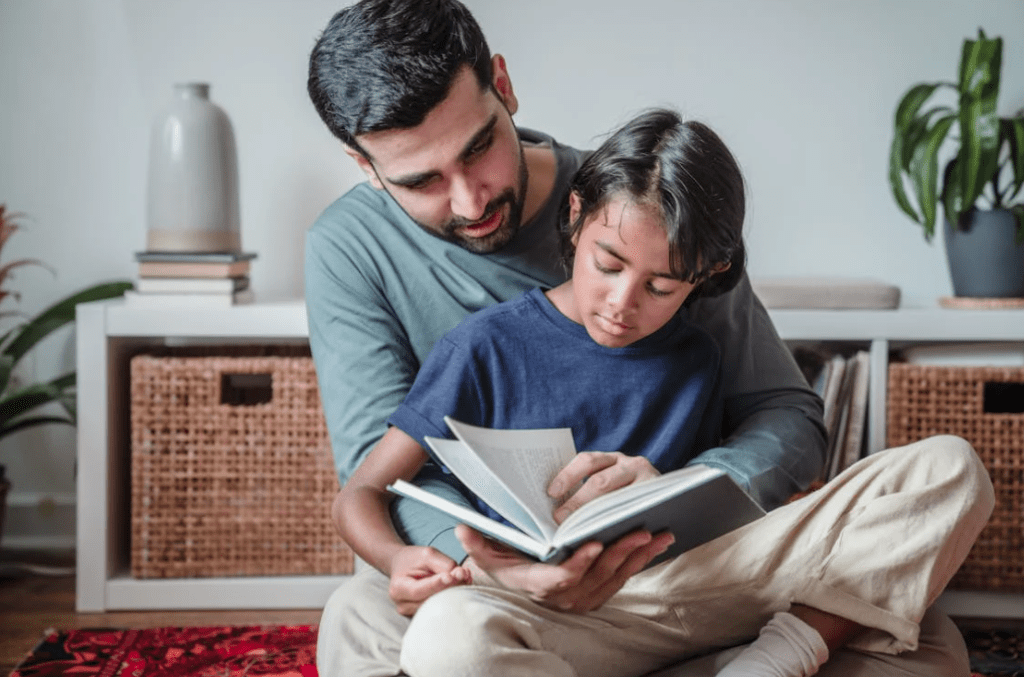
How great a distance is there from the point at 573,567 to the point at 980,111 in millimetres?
1411

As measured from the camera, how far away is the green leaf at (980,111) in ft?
6.69

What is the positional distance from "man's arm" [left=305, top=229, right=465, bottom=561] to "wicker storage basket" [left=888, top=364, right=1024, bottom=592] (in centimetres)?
103

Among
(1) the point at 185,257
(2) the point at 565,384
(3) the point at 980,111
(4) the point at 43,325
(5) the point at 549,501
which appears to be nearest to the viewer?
(5) the point at 549,501

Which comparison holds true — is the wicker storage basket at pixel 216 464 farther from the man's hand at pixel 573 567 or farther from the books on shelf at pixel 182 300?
the man's hand at pixel 573 567

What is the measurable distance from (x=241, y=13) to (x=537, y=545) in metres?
1.77

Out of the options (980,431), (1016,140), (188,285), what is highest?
(1016,140)

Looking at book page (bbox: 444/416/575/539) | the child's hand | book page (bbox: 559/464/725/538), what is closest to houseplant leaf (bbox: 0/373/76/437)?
the child's hand

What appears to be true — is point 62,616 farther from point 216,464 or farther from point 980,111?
point 980,111

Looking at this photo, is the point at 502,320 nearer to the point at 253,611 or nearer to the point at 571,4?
the point at 253,611

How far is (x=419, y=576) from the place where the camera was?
46.9 inches

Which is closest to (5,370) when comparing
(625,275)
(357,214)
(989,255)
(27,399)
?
(27,399)

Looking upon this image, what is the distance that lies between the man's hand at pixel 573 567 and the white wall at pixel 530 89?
4.71 ft

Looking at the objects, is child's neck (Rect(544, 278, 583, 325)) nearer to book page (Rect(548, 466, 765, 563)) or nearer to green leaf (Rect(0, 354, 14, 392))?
book page (Rect(548, 466, 765, 563))

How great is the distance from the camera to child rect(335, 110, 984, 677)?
124 centimetres
